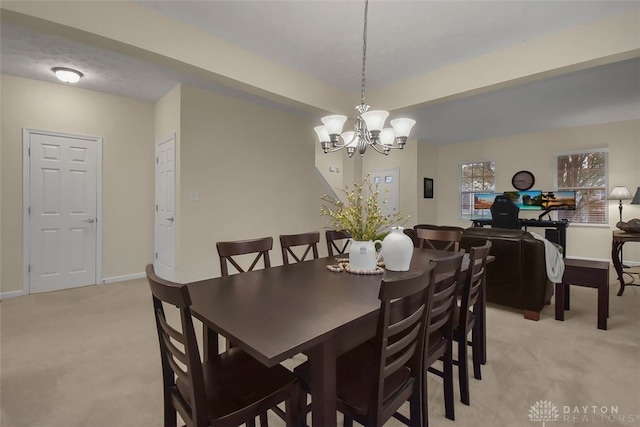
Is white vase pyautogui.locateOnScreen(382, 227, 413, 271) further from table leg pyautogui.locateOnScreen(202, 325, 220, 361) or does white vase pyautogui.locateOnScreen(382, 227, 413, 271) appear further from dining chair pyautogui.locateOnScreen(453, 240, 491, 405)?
table leg pyautogui.locateOnScreen(202, 325, 220, 361)

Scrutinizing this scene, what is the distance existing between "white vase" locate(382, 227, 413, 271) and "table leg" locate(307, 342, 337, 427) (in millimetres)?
881

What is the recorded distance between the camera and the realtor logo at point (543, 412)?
1.62 metres

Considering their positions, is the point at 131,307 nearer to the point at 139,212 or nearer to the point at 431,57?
the point at 139,212

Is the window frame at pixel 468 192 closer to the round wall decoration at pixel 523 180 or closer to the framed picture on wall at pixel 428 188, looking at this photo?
the round wall decoration at pixel 523 180

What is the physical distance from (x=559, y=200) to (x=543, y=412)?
225 inches

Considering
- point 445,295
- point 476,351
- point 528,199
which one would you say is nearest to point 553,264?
point 476,351

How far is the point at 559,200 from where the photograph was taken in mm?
5945

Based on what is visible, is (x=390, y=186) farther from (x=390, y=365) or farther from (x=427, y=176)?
(x=390, y=365)

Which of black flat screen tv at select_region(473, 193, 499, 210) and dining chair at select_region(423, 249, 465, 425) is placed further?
black flat screen tv at select_region(473, 193, 499, 210)

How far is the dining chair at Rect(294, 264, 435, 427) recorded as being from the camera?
1.05 meters

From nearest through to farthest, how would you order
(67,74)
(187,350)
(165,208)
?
(187,350), (67,74), (165,208)

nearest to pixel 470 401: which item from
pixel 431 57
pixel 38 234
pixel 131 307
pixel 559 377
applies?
pixel 559 377

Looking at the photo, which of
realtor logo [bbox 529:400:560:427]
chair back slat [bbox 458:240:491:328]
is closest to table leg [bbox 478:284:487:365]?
chair back slat [bbox 458:240:491:328]

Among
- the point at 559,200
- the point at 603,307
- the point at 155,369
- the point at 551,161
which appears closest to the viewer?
the point at 155,369
